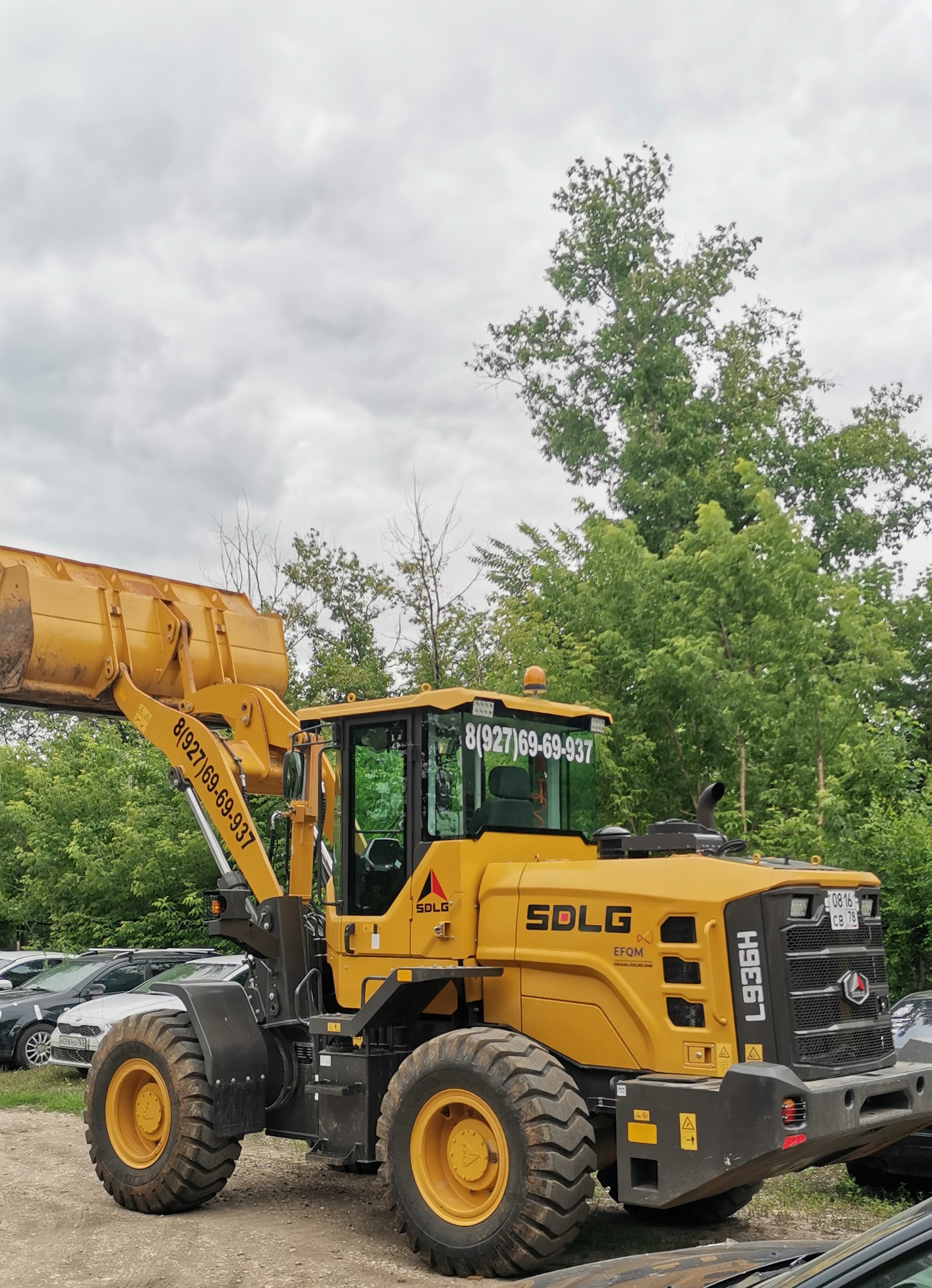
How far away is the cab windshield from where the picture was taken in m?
8.20

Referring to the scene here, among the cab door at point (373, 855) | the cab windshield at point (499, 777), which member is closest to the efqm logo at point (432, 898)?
the cab door at point (373, 855)

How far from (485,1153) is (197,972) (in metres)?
10.8

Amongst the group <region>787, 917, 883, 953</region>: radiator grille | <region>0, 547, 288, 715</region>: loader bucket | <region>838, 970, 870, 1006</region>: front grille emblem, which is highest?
<region>0, 547, 288, 715</region>: loader bucket

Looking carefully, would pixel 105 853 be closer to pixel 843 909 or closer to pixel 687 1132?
pixel 843 909

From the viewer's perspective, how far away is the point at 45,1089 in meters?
15.8

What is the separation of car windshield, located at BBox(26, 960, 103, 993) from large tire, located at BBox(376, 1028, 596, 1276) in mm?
12238

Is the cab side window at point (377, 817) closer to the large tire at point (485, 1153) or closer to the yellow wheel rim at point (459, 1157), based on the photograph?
the large tire at point (485, 1153)

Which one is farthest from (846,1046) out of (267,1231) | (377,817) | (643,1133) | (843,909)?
(267,1231)

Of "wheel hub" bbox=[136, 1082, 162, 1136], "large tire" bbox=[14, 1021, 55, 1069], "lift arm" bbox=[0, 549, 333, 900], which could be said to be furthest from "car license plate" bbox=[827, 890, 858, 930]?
"large tire" bbox=[14, 1021, 55, 1069]

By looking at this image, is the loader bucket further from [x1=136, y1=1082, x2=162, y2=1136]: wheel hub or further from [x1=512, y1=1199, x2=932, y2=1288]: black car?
[x1=512, y1=1199, x2=932, y2=1288]: black car

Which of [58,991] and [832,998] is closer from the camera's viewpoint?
[832,998]

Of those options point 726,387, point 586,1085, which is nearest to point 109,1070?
point 586,1085

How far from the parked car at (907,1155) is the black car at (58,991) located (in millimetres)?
11545

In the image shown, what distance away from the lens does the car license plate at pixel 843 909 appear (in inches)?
289
